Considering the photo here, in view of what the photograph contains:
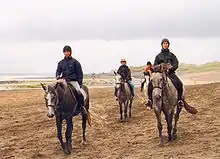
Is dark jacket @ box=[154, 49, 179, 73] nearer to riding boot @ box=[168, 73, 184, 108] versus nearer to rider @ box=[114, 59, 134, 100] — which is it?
riding boot @ box=[168, 73, 184, 108]

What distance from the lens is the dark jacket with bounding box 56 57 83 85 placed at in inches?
494

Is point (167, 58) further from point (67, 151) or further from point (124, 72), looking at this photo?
point (124, 72)

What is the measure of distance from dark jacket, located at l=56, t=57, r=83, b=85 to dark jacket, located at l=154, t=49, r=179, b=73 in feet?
8.56

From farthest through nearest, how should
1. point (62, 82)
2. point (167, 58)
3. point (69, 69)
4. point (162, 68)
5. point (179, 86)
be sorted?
point (167, 58)
point (179, 86)
point (69, 69)
point (162, 68)
point (62, 82)

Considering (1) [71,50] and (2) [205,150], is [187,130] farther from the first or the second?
(1) [71,50]

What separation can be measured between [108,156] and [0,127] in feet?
29.1

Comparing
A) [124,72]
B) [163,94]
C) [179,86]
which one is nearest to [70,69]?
[163,94]

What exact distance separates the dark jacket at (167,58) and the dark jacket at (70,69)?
2608mm

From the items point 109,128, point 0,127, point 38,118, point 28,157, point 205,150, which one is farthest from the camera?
point 38,118

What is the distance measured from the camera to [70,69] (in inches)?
495

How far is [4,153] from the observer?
12.6 m

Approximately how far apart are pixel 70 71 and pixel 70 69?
66 millimetres

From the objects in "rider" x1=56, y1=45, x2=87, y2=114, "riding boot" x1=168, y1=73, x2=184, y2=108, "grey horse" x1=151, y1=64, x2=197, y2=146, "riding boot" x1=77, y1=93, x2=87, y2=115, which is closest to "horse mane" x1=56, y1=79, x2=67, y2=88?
"rider" x1=56, y1=45, x2=87, y2=114

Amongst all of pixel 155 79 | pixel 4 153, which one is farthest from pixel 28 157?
pixel 155 79
